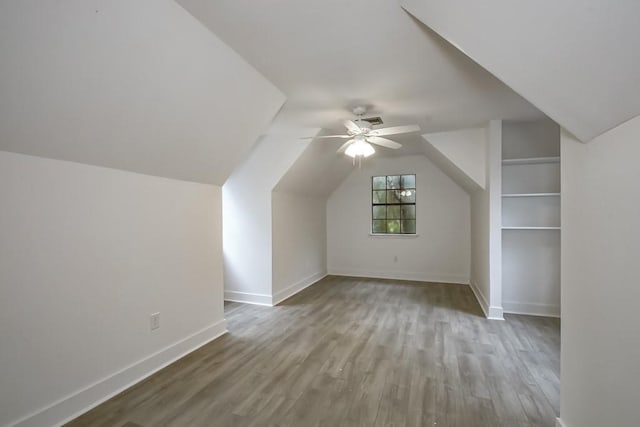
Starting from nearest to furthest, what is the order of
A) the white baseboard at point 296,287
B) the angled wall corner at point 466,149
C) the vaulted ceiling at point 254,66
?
the vaulted ceiling at point 254,66, the angled wall corner at point 466,149, the white baseboard at point 296,287

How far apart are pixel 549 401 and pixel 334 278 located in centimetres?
408

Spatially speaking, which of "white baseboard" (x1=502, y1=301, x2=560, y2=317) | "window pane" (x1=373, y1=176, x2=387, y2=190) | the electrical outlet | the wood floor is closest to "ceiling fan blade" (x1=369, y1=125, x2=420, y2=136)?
the wood floor

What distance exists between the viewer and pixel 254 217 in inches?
165

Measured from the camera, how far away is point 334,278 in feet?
19.1

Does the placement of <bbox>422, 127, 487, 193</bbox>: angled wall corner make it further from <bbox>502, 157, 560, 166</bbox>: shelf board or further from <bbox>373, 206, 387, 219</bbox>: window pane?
<bbox>373, 206, 387, 219</bbox>: window pane

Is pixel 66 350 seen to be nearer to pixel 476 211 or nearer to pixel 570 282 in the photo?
pixel 570 282

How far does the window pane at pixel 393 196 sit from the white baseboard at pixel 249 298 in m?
3.23

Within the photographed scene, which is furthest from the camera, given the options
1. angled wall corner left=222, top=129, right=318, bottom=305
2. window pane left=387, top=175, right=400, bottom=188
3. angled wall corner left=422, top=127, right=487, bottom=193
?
window pane left=387, top=175, right=400, bottom=188

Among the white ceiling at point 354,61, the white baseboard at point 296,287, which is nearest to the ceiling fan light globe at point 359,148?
the white ceiling at point 354,61

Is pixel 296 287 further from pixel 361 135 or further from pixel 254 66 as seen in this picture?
pixel 254 66

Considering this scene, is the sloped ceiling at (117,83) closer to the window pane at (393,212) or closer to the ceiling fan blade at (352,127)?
the ceiling fan blade at (352,127)

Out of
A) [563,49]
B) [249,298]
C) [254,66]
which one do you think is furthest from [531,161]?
[249,298]

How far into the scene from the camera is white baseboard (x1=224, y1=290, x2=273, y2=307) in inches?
162

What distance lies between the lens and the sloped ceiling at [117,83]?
4.16 ft
